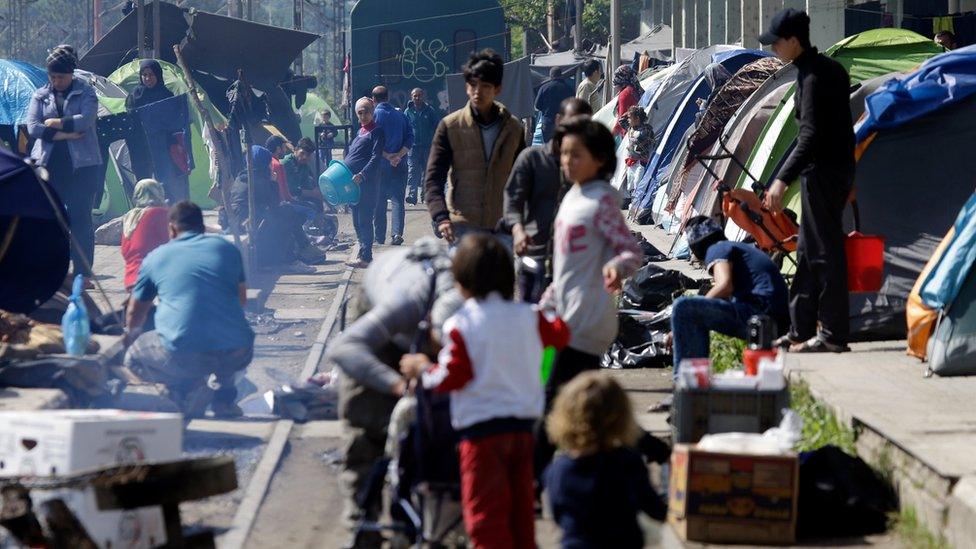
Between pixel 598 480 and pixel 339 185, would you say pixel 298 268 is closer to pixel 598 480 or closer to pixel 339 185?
pixel 339 185

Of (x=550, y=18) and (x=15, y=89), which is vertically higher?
(x=550, y=18)

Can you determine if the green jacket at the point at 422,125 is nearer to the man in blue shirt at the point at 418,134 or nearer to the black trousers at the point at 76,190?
the man in blue shirt at the point at 418,134

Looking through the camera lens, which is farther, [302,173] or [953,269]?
[302,173]

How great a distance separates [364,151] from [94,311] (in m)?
7.99

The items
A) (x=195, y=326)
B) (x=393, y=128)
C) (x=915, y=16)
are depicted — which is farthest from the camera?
(x=915, y=16)

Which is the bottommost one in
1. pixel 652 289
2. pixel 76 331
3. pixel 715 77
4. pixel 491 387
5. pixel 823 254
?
pixel 76 331

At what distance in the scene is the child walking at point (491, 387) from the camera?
5.17m

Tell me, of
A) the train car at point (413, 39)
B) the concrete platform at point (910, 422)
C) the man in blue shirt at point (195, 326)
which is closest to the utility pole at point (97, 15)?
the train car at point (413, 39)

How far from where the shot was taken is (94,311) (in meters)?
11.0

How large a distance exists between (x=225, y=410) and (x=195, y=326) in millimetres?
609

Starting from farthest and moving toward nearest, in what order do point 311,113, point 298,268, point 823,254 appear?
point 311,113, point 298,268, point 823,254

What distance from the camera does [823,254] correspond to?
8.95 meters

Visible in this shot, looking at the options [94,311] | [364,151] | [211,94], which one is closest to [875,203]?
[94,311]

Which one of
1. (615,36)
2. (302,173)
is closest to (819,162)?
(302,173)
